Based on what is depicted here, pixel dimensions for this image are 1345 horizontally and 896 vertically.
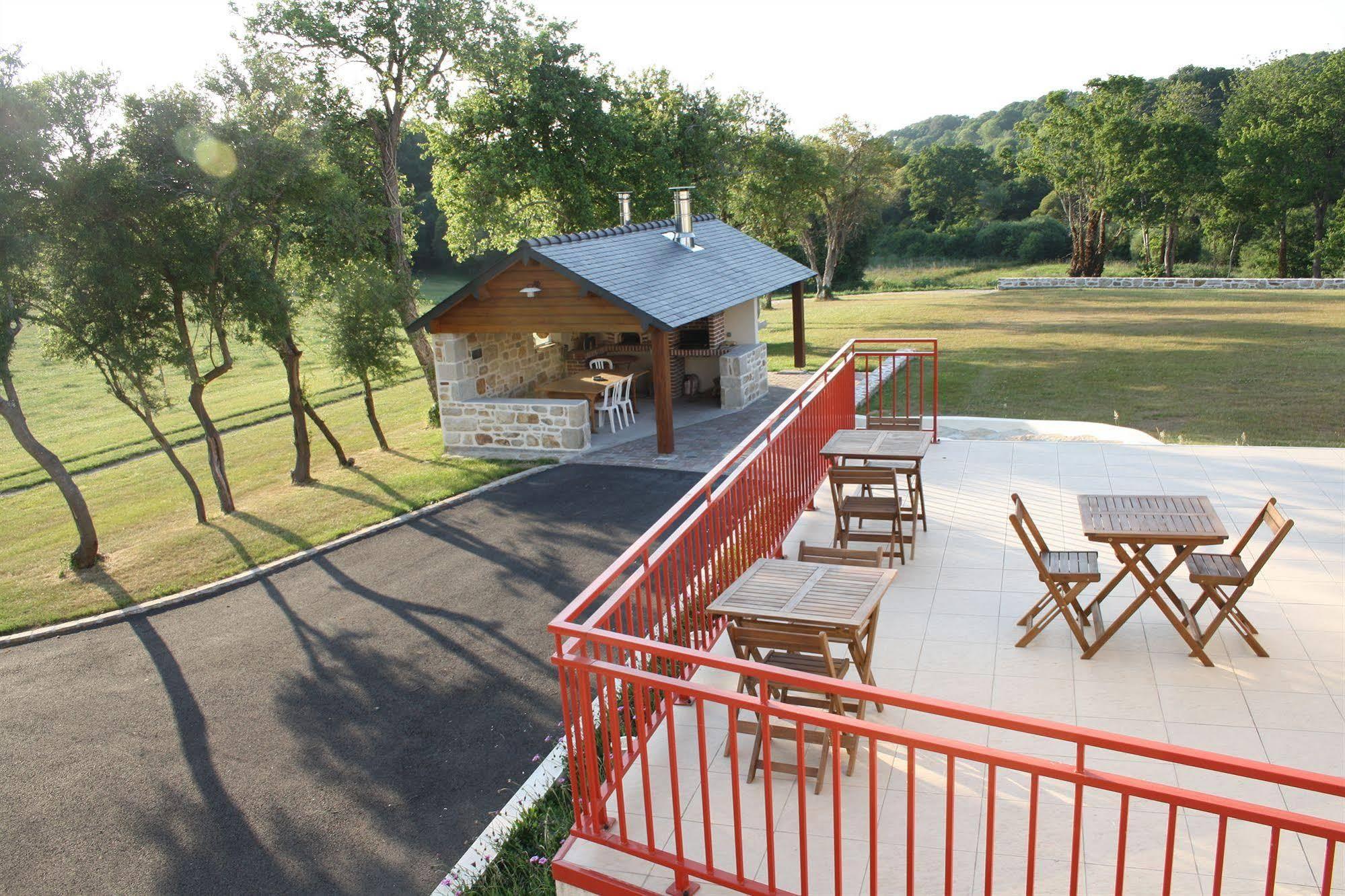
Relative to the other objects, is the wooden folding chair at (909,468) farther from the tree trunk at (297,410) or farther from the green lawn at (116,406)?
the green lawn at (116,406)

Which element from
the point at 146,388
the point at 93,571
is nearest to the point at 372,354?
the point at 146,388

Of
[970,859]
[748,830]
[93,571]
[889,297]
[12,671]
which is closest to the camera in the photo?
[970,859]

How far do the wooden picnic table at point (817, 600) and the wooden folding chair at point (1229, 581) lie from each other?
2004 millimetres

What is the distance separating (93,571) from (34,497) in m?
8.04

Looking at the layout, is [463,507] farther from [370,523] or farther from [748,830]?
[748,830]

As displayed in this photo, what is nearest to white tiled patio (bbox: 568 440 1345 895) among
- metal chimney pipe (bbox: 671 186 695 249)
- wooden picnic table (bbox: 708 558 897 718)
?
wooden picnic table (bbox: 708 558 897 718)

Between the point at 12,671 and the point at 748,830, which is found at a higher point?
the point at 748,830

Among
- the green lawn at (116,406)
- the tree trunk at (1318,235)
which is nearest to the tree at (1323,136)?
the tree trunk at (1318,235)

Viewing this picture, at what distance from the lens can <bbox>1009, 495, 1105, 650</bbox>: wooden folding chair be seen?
5.57m

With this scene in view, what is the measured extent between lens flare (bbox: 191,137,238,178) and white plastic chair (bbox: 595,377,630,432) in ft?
20.1

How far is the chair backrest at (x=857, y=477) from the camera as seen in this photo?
746 cm

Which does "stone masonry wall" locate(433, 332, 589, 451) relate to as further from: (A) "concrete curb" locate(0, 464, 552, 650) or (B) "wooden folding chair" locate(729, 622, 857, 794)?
(B) "wooden folding chair" locate(729, 622, 857, 794)

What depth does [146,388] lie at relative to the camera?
12320 millimetres

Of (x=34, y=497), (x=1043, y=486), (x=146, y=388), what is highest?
(x=146, y=388)
